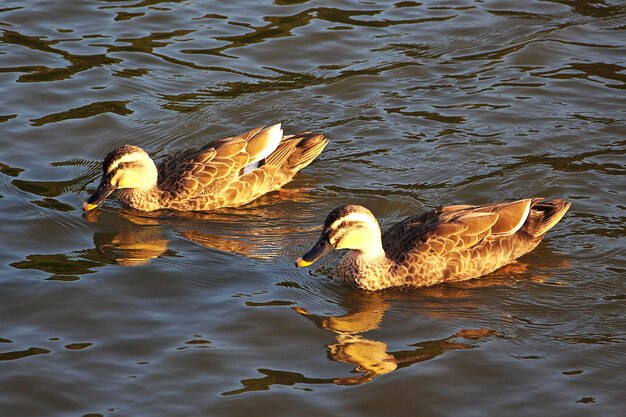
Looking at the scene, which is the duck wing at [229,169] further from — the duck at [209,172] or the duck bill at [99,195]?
the duck bill at [99,195]

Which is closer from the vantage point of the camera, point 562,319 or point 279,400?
point 279,400

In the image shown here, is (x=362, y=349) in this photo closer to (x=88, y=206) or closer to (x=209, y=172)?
(x=209, y=172)

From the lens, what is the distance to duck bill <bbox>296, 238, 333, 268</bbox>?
10.1 m

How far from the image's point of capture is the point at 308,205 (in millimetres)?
11914

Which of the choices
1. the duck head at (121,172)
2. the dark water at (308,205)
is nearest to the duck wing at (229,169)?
the dark water at (308,205)

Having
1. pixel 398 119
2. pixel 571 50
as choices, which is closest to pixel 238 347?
pixel 398 119

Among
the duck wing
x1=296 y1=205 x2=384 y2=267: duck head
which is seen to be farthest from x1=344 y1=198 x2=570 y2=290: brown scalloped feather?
the duck wing

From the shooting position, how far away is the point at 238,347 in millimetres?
9094

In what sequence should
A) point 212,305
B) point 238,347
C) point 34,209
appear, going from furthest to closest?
point 34,209 < point 212,305 < point 238,347

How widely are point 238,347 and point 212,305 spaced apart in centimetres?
75

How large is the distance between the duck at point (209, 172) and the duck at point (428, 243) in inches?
81.5

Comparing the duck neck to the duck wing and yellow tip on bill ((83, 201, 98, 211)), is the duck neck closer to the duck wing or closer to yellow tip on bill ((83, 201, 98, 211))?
the duck wing

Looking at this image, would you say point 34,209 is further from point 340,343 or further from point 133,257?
point 340,343

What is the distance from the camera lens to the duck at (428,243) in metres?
10.1
